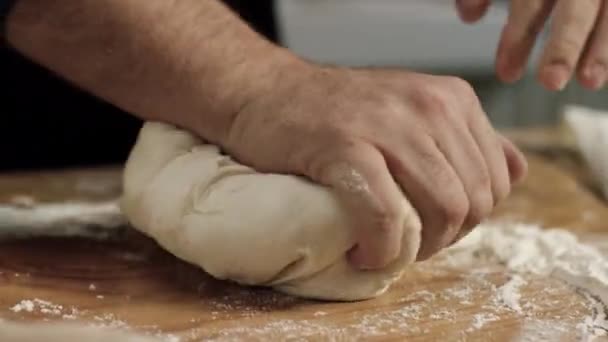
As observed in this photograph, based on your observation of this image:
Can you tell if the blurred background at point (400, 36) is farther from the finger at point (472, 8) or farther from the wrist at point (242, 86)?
the wrist at point (242, 86)

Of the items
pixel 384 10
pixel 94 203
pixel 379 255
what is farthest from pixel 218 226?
pixel 384 10

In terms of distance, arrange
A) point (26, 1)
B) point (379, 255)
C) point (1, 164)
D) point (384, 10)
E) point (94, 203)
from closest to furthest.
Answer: point (379, 255), point (26, 1), point (94, 203), point (1, 164), point (384, 10)

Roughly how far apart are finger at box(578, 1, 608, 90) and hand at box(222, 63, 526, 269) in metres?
Answer: 0.16

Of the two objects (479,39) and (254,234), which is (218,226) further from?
(479,39)

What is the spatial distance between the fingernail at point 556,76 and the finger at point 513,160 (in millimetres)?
71

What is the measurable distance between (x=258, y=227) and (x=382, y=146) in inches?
4.9

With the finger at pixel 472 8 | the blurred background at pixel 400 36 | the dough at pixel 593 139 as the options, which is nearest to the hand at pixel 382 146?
the finger at pixel 472 8

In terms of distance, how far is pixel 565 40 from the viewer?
3.07 feet

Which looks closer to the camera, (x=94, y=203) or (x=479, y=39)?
(x=94, y=203)

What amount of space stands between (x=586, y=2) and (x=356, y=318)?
444mm

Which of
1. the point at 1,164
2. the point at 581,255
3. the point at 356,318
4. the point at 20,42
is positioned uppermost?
the point at 20,42

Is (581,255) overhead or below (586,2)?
below

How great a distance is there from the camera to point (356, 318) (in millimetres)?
784

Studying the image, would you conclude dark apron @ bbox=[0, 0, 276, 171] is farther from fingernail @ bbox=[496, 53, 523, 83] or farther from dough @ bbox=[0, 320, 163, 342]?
dough @ bbox=[0, 320, 163, 342]
